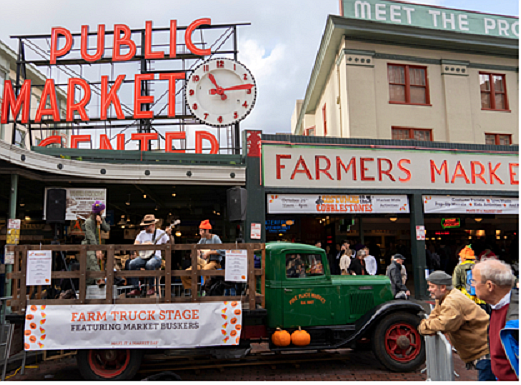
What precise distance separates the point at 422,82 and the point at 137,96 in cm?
1170

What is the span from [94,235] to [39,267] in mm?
1017

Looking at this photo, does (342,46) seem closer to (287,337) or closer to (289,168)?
(289,168)

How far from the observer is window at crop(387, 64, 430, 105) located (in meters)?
16.2

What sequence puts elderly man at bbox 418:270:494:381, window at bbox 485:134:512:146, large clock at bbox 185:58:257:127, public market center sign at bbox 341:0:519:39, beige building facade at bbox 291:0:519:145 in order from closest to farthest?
elderly man at bbox 418:270:494:381
large clock at bbox 185:58:257:127
beige building facade at bbox 291:0:519:145
public market center sign at bbox 341:0:519:39
window at bbox 485:134:512:146

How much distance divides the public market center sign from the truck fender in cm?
1249

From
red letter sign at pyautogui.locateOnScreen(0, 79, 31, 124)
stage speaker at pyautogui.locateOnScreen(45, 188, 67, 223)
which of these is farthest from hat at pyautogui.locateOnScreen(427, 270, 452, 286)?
red letter sign at pyautogui.locateOnScreen(0, 79, 31, 124)

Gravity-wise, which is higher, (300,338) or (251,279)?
(251,279)

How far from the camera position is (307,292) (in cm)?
639

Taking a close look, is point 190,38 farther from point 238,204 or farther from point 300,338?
point 300,338

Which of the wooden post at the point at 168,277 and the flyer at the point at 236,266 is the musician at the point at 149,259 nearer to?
the wooden post at the point at 168,277

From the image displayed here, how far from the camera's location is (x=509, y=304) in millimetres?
3025

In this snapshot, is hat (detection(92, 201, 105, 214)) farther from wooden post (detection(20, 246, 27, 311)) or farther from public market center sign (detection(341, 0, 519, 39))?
public market center sign (detection(341, 0, 519, 39))

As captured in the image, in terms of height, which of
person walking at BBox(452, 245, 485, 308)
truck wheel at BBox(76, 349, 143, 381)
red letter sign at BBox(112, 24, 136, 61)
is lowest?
truck wheel at BBox(76, 349, 143, 381)

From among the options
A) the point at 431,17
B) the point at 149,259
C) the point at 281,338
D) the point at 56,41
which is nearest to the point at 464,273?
the point at 281,338
